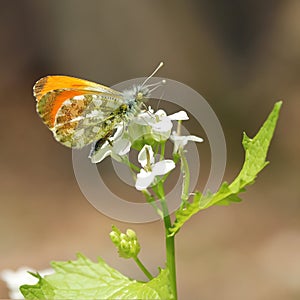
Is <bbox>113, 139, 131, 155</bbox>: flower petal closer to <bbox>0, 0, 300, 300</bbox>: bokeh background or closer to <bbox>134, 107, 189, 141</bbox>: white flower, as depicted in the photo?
<bbox>134, 107, 189, 141</bbox>: white flower

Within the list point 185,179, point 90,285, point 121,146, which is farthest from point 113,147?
point 90,285

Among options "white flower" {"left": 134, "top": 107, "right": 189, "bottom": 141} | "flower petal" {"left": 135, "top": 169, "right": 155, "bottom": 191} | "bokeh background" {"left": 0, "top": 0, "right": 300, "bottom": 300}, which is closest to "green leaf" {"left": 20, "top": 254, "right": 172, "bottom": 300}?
"flower petal" {"left": 135, "top": 169, "right": 155, "bottom": 191}

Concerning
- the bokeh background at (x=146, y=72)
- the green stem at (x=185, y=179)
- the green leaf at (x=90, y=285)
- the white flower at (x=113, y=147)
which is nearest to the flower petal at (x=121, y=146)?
the white flower at (x=113, y=147)

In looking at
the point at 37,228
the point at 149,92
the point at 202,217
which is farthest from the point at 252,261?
the point at 149,92

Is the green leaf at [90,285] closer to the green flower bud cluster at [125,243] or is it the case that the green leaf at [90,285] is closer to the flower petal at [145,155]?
the green flower bud cluster at [125,243]

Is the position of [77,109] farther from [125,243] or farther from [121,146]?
[125,243]

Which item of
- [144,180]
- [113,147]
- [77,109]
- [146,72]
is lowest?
[144,180]
